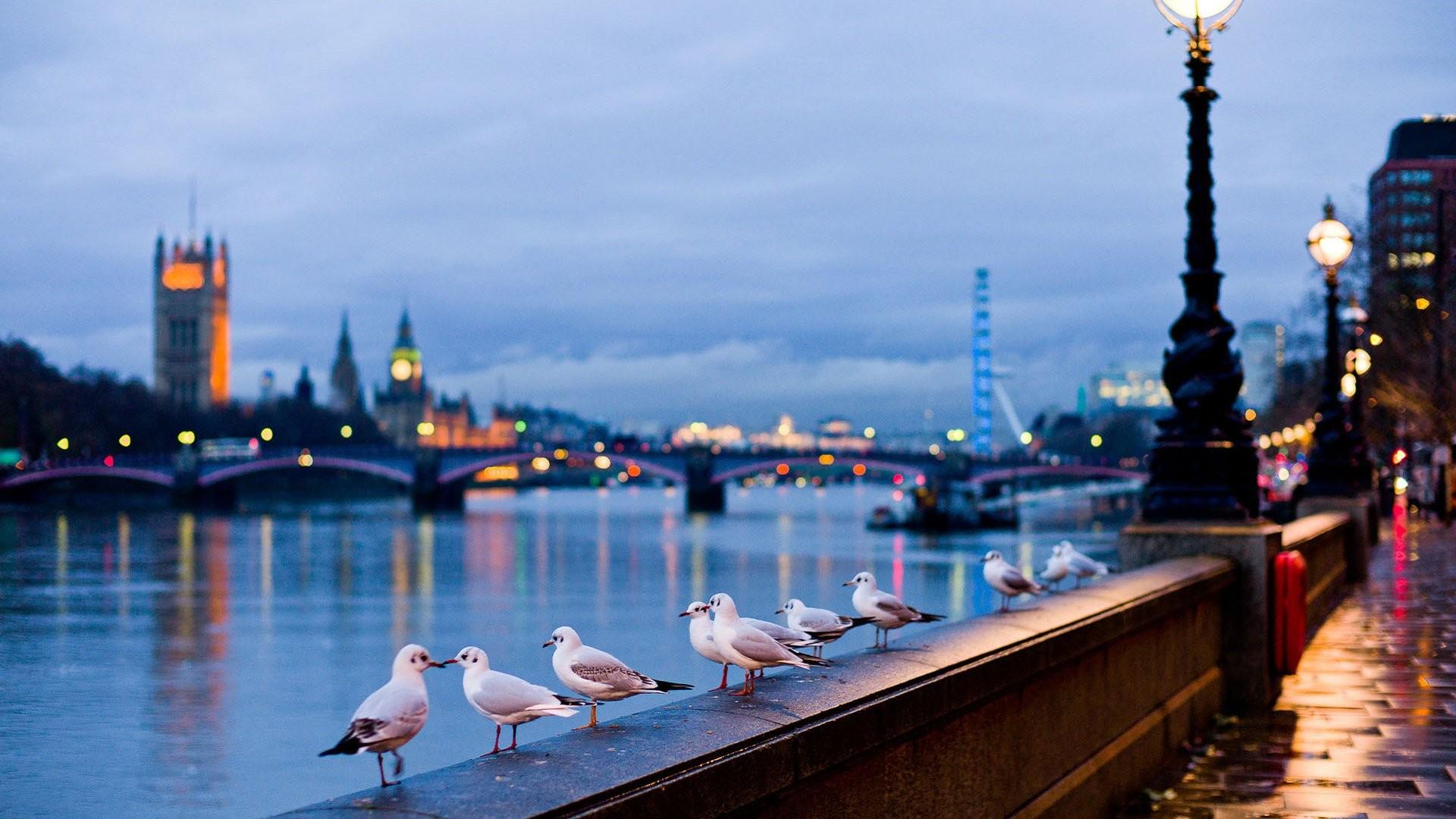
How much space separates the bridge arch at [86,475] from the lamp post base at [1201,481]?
346 feet

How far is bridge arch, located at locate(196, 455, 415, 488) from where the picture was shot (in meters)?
112

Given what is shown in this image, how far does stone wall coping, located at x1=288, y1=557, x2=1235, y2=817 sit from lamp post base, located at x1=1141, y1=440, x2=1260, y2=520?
4298mm

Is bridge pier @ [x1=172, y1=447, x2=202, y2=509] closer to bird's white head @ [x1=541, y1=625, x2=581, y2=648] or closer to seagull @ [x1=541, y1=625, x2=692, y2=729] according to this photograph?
bird's white head @ [x1=541, y1=625, x2=581, y2=648]

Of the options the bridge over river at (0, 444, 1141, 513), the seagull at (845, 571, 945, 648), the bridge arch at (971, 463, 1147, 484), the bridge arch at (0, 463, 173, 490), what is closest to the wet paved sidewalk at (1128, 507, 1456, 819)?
the seagull at (845, 571, 945, 648)

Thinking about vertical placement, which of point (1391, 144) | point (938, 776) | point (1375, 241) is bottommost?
point (938, 776)

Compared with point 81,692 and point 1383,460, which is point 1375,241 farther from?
point 81,692

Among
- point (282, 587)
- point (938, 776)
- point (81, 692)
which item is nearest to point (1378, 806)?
point (938, 776)

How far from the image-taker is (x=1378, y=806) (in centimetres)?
681

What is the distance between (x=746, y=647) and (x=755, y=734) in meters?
0.94

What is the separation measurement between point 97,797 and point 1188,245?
1472cm

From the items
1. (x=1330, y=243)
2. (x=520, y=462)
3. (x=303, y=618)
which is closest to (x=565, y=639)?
(x=1330, y=243)

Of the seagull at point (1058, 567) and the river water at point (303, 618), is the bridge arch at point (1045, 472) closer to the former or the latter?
the river water at point (303, 618)

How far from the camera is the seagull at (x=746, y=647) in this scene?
483 cm

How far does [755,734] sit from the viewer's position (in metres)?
3.90
